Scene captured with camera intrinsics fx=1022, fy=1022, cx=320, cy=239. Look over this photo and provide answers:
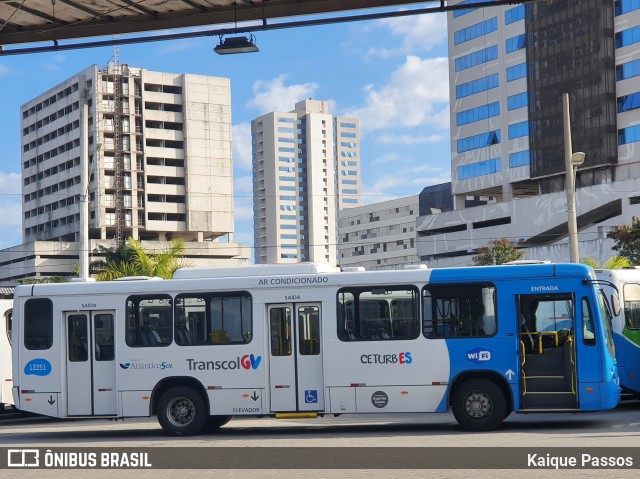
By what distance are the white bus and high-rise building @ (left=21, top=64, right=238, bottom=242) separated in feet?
346

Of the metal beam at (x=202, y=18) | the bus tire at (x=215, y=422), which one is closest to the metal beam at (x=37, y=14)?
the metal beam at (x=202, y=18)

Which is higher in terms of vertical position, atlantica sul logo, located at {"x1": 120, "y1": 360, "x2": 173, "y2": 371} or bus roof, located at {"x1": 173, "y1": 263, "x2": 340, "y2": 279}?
bus roof, located at {"x1": 173, "y1": 263, "x2": 340, "y2": 279}

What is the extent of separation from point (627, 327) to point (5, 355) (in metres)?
15.5

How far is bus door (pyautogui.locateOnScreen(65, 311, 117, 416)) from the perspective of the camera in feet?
63.4

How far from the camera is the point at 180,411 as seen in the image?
19047mm

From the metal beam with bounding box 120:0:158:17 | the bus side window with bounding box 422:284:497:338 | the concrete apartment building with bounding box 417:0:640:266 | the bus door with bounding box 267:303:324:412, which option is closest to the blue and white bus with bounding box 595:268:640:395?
the bus side window with bounding box 422:284:497:338

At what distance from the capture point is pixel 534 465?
490 inches

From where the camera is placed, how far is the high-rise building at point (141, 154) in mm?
133375

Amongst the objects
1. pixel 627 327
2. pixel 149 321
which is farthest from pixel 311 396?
pixel 627 327

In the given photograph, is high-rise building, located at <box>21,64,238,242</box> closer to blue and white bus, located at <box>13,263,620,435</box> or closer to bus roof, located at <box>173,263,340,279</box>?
blue and white bus, located at <box>13,263,620,435</box>

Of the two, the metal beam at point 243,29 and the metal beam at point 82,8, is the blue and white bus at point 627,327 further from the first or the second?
the metal beam at point 82,8

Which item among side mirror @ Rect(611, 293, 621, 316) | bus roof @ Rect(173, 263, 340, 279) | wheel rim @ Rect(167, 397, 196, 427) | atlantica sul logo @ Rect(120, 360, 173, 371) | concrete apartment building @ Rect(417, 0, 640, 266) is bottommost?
wheel rim @ Rect(167, 397, 196, 427)

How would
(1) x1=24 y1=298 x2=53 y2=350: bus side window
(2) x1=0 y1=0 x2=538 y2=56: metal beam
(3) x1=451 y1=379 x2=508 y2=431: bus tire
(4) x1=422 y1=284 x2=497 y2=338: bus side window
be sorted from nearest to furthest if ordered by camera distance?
(2) x1=0 y1=0 x2=538 y2=56: metal beam < (3) x1=451 y1=379 x2=508 y2=431: bus tire < (4) x1=422 y1=284 x2=497 y2=338: bus side window < (1) x1=24 y1=298 x2=53 y2=350: bus side window
